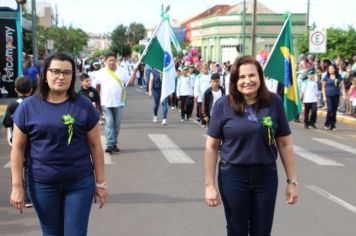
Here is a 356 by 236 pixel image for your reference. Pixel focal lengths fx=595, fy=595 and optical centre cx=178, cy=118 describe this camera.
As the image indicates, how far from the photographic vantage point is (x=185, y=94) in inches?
742

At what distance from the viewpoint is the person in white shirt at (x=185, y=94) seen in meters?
18.7

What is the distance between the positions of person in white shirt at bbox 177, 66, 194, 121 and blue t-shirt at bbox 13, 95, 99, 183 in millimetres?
14661

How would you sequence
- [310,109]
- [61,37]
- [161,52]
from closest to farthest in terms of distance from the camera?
[161,52]
[310,109]
[61,37]

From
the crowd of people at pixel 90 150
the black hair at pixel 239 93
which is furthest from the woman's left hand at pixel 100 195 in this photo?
the black hair at pixel 239 93

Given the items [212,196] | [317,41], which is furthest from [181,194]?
[317,41]

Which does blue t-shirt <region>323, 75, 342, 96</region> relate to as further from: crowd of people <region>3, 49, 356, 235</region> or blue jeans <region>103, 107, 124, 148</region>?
crowd of people <region>3, 49, 356, 235</region>

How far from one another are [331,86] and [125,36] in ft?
312

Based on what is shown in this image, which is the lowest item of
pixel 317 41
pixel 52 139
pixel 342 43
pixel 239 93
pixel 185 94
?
pixel 185 94

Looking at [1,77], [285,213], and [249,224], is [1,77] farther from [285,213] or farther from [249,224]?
[249,224]

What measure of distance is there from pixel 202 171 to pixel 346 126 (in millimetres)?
9580

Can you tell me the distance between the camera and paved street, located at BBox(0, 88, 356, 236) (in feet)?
20.9

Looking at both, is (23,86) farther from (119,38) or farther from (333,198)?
(119,38)

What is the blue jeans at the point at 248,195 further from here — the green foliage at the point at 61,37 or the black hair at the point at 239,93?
the green foliage at the point at 61,37

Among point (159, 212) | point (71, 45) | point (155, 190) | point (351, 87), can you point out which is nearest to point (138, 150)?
point (155, 190)
